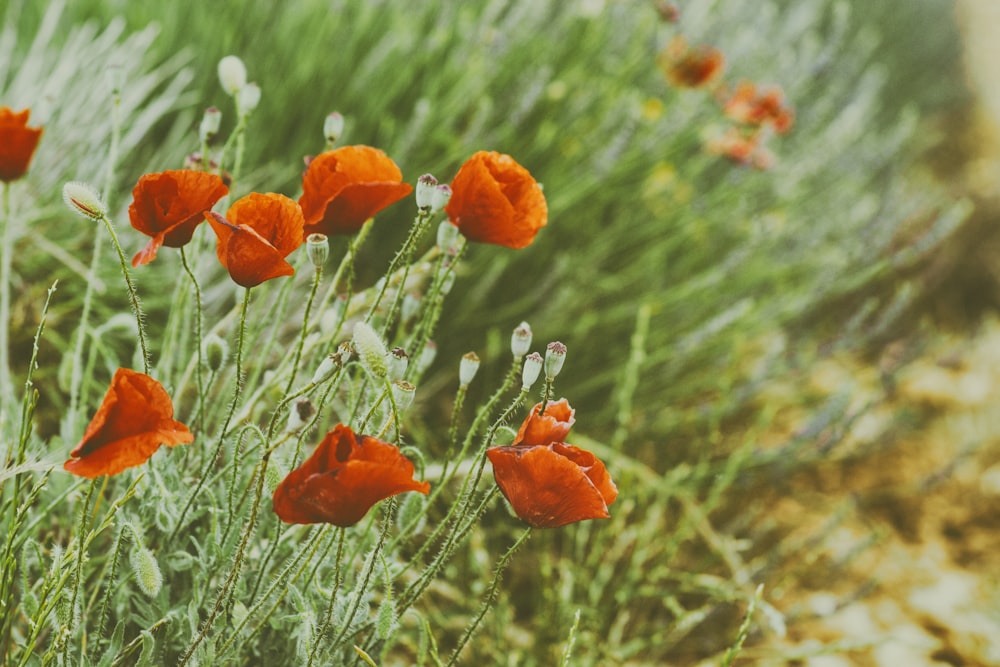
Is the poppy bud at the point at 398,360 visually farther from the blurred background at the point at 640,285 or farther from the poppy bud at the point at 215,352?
the blurred background at the point at 640,285

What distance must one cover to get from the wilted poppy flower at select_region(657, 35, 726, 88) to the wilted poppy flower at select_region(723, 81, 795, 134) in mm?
81

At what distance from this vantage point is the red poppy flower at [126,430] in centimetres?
54

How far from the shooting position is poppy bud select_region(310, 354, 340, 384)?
0.64 meters

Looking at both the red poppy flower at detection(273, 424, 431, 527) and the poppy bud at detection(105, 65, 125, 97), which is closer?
the red poppy flower at detection(273, 424, 431, 527)

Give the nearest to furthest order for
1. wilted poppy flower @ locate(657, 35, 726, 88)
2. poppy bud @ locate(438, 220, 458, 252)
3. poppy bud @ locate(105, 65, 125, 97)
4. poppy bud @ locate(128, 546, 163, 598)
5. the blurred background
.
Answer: poppy bud @ locate(128, 546, 163, 598) < poppy bud @ locate(438, 220, 458, 252) < poppy bud @ locate(105, 65, 125, 97) < the blurred background < wilted poppy flower @ locate(657, 35, 726, 88)

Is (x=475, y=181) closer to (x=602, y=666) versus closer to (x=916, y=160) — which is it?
(x=602, y=666)

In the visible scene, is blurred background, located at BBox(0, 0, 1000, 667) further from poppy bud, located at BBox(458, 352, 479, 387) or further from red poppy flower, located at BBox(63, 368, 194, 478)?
red poppy flower, located at BBox(63, 368, 194, 478)

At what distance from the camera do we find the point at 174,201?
2.09 feet

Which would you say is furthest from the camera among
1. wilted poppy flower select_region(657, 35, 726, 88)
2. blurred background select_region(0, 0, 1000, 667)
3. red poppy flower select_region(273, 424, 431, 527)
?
wilted poppy flower select_region(657, 35, 726, 88)

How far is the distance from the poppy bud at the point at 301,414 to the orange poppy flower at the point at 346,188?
157mm

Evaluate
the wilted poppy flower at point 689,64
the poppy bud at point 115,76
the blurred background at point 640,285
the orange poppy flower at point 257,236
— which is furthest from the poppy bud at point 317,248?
the wilted poppy flower at point 689,64

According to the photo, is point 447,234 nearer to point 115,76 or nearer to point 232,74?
point 232,74

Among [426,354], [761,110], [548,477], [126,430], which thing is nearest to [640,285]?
[761,110]

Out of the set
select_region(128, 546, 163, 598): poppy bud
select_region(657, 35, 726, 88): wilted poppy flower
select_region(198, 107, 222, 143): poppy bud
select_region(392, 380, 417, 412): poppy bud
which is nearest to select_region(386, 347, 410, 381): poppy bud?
select_region(392, 380, 417, 412): poppy bud
